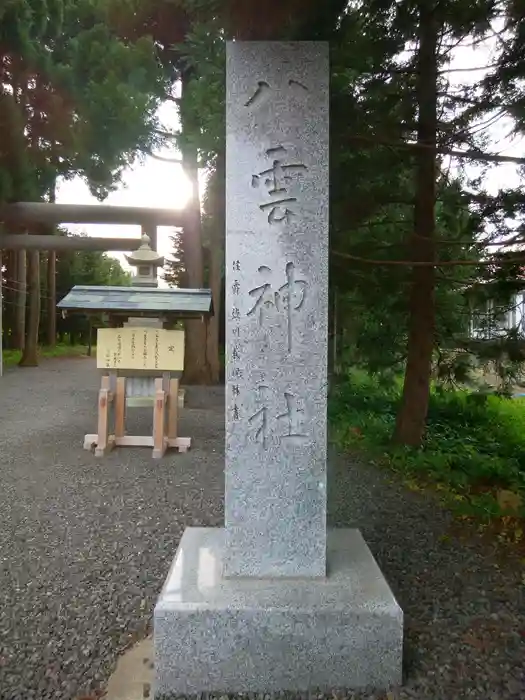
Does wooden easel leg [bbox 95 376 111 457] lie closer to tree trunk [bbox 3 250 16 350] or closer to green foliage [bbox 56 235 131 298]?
tree trunk [bbox 3 250 16 350]

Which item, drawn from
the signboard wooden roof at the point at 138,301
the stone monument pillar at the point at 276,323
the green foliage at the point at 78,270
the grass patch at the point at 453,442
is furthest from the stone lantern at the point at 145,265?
the green foliage at the point at 78,270

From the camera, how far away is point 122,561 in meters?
3.19

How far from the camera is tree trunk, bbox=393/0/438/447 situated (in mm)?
4672

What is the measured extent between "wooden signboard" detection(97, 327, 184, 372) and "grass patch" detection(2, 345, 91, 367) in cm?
1197

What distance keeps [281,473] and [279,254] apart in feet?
2.81

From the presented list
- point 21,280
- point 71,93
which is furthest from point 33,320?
point 71,93

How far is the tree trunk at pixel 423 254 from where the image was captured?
467 centimetres

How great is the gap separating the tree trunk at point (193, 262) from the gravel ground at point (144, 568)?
6238 millimetres

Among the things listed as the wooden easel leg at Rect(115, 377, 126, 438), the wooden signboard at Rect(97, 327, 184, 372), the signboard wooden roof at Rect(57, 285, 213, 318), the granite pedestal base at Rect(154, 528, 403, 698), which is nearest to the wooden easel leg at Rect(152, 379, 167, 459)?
the wooden signboard at Rect(97, 327, 184, 372)

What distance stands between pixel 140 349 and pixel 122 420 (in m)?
0.85

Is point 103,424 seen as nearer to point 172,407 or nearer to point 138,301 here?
point 172,407

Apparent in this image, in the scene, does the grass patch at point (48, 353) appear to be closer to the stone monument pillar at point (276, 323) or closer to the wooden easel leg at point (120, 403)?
the wooden easel leg at point (120, 403)

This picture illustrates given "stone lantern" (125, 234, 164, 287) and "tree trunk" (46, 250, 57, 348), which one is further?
"tree trunk" (46, 250, 57, 348)

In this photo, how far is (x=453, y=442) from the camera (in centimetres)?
633
